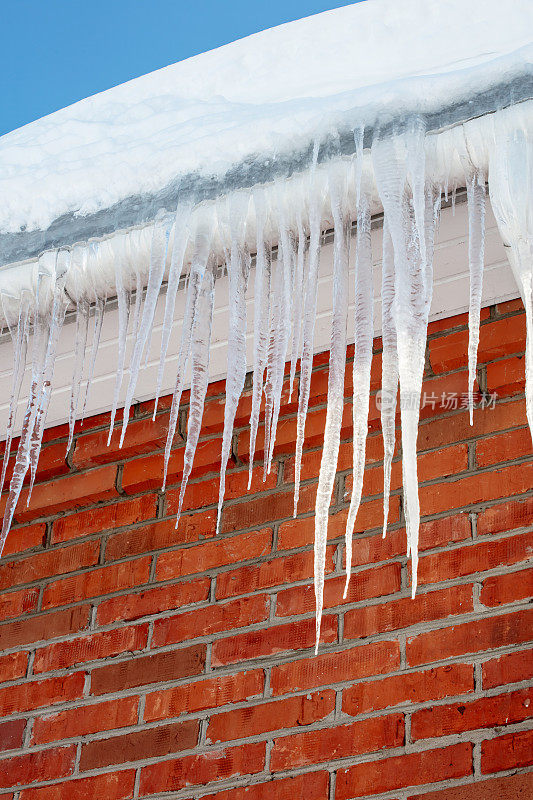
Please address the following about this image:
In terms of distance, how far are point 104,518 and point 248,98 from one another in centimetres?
107

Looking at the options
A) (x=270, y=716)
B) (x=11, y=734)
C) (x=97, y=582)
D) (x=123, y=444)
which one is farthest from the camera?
(x=123, y=444)

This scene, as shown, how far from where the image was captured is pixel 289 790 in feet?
6.38

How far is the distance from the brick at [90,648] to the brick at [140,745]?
7.7 inches

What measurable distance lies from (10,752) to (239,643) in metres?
0.60

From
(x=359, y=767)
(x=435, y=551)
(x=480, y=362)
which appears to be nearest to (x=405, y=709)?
(x=359, y=767)

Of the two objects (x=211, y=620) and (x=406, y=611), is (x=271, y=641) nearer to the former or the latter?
(x=211, y=620)

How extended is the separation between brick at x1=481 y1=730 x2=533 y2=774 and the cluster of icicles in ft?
1.22

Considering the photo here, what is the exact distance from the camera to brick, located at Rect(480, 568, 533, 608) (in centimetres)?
194

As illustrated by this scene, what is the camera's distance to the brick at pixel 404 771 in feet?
5.98

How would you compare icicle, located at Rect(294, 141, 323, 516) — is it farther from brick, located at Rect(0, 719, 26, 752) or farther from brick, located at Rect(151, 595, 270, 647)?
brick, located at Rect(0, 719, 26, 752)

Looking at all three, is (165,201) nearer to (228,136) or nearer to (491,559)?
(228,136)

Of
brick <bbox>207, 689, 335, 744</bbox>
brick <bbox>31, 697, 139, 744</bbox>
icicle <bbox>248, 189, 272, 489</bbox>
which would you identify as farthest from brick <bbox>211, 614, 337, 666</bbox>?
icicle <bbox>248, 189, 272, 489</bbox>

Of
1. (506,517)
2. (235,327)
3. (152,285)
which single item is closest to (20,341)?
(152,285)

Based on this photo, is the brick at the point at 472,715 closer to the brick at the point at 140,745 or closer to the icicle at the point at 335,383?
the icicle at the point at 335,383
